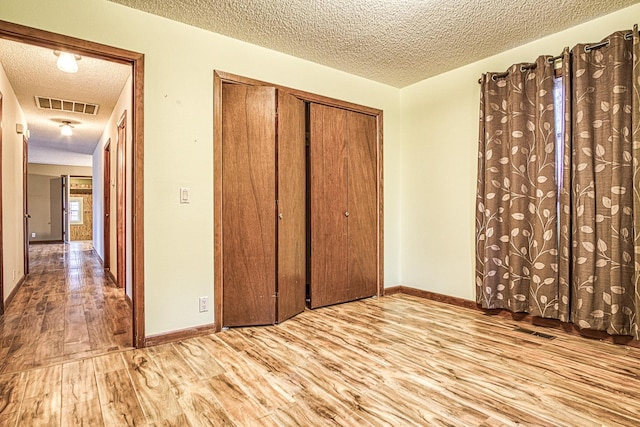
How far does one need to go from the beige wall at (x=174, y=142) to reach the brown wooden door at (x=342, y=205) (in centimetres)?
108

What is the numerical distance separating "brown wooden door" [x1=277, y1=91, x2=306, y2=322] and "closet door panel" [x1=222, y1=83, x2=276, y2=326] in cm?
7

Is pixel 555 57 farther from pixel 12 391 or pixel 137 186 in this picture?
pixel 12 391

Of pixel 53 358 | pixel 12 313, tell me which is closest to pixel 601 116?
pixel 53 358

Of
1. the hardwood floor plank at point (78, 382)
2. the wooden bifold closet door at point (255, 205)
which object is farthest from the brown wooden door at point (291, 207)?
the hardwood floor plank at point (78, 382)

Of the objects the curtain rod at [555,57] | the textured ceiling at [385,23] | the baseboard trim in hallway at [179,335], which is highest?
the textured ceiling at [385,23]

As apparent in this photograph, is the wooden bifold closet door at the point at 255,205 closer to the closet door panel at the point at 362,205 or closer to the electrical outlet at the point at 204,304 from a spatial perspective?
the electrical outlet at the point at 204,304

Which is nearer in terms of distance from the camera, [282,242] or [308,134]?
[282,242]

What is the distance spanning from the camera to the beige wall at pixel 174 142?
249 cm

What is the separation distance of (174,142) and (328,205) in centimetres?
161

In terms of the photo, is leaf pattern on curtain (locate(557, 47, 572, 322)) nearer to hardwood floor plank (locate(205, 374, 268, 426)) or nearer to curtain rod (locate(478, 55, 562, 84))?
curtain rod (locate(478, 55, 562, 84))

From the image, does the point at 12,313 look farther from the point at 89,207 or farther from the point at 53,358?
the point at 89,207

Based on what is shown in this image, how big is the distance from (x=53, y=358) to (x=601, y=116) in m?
4.27

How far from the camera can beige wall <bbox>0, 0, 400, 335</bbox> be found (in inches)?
98.0

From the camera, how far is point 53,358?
7.64ft
